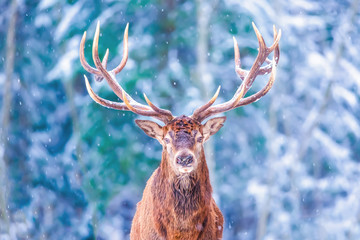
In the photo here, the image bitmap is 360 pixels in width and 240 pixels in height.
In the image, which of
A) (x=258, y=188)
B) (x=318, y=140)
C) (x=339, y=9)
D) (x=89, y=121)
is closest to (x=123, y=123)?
(x=89, y=121)

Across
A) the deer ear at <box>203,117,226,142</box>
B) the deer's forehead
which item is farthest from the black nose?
the deer ear at <box>203,117,226,142</box>

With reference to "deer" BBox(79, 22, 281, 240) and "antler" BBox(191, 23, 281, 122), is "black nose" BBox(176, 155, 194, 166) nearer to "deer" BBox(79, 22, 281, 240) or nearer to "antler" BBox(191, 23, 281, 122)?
"deer" BBox(79, 22, 281, 240)

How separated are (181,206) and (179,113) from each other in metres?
5.85

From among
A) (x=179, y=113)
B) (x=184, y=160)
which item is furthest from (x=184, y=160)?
(x=179, y=113)

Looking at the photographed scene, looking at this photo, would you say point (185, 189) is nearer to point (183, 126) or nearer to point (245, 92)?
point (183, 126)

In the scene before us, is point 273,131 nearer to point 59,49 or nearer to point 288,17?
point 288,17

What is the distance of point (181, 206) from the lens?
5.80 m

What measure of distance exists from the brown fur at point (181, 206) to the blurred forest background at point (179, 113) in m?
5.52

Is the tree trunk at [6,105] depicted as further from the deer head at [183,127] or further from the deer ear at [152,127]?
the deer ear at [152,127]

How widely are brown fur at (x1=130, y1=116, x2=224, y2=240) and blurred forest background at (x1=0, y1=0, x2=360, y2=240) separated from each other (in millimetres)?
5520

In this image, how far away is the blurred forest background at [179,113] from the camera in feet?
38.8

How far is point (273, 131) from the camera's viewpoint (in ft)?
43.1

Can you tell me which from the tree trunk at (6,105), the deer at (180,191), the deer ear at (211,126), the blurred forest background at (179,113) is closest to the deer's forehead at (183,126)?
the deer at (180,191)

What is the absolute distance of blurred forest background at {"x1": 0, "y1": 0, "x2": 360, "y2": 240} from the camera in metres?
11.8
